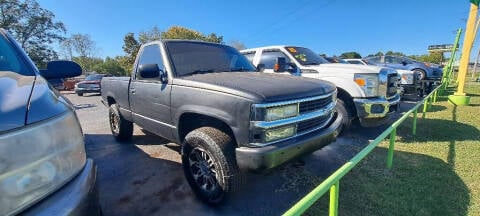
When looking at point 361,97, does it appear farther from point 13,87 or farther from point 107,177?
point 13,87

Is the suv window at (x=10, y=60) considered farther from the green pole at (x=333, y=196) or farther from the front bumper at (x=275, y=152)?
the green pole at (x=333, y=196)

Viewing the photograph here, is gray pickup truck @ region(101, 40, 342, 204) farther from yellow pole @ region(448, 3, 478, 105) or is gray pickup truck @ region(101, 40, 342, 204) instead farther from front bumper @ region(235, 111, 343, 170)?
yellow pole @ region(448, 3, 478, 105)

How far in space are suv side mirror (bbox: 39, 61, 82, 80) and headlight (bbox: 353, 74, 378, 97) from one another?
4370 millimetres

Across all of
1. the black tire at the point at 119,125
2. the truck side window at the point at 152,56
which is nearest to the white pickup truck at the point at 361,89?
the truck side window at the point at 152,56

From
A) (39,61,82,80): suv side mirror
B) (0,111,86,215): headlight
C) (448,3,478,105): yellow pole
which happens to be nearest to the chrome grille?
(0,111,86,215): headlight

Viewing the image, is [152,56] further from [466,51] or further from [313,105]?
[466,51]

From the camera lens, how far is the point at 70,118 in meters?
1.50

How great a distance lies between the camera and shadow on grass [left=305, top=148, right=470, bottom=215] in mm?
2742

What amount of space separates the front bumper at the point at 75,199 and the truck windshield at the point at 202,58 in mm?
2005

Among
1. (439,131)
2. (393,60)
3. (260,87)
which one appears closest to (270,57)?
(260,87)

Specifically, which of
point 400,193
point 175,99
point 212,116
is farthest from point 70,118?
point 400,193

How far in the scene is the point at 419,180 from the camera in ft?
11.0

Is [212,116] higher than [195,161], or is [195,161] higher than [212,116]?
[212,116]

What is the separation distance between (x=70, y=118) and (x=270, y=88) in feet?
5.60
